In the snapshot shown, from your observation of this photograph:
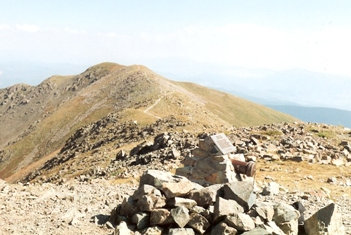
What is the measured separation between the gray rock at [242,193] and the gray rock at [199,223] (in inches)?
84.2

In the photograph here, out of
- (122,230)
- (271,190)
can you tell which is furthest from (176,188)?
(271,190)

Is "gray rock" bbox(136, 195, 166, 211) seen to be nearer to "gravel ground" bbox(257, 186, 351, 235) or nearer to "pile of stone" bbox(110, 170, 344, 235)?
"pile of stone" bbox(110, 170, 344, 235)

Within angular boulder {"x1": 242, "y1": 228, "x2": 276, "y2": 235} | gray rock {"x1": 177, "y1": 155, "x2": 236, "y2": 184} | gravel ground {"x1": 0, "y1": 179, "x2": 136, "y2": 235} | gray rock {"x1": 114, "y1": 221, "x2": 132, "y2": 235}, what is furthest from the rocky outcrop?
gray rock {"x1": 177, "y1": 155, "x2": 236, "y2": 184}

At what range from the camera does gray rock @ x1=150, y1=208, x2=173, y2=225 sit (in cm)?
1766

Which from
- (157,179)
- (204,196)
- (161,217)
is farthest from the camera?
(157,179)

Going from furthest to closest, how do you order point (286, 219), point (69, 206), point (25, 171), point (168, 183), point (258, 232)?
point (25, 171) → point (69, 206) → point (168, 183) → point (286, 219) → point (258, 232)

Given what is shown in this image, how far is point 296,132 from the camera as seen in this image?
158ft

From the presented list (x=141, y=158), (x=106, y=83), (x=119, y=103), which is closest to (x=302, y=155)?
(x=141, y=158)

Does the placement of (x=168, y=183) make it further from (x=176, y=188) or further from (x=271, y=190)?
(x=271, y=190)

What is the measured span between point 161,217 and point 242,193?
4313mm

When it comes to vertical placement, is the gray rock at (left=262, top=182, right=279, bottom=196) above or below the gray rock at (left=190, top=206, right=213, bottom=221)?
below

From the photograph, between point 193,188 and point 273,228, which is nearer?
point 273,228

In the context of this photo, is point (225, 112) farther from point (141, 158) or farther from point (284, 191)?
point (284, 191)

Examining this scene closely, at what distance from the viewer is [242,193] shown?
1859 cm
